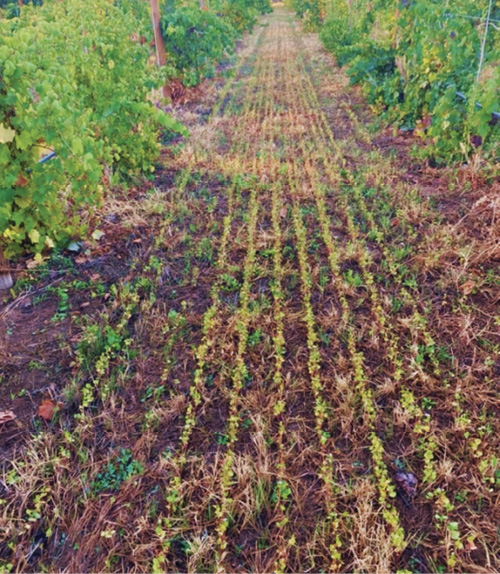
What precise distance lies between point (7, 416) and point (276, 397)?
4.28 feet

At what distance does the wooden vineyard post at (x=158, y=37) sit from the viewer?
6.65 metres

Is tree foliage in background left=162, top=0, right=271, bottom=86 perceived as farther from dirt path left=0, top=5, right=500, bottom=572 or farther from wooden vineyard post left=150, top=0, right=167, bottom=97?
dirt path left=0, top=5, right=500, bottom=572

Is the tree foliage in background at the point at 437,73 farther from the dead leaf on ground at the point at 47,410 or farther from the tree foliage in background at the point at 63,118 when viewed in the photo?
the dead leaf on ground at the point at 47,410

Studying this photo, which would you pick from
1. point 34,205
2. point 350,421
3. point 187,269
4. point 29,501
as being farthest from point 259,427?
point 34,205

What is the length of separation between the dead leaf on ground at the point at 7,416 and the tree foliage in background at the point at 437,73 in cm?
416

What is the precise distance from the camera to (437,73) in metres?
4.86

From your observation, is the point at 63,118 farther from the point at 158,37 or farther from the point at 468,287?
the point at 158,37

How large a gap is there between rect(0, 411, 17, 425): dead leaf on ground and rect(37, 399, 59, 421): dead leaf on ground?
115 mm

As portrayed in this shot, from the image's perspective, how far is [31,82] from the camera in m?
2.60

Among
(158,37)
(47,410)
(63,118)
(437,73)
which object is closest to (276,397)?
(47,410)

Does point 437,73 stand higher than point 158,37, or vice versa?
point 158,37

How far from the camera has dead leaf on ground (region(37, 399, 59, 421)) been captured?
2146mm

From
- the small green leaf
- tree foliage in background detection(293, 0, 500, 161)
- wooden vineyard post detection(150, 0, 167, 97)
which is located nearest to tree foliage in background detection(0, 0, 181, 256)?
the small green leaf

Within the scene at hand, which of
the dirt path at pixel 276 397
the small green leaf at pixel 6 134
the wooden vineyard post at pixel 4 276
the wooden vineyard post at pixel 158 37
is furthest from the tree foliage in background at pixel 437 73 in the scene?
the wooden vineyard post at pixel 4 276
